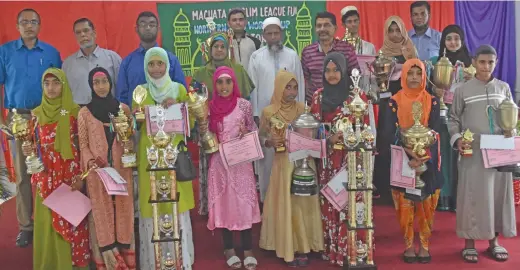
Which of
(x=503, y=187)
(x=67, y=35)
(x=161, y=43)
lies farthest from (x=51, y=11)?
(x=503, y=187)

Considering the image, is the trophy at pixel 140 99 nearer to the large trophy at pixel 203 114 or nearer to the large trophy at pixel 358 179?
the large trophy at pixel 203 114

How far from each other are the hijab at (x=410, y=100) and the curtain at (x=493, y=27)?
13.9 feet

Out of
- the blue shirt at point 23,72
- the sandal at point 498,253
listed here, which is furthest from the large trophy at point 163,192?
the sandal at point 498,253

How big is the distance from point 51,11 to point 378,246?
5.15 meters

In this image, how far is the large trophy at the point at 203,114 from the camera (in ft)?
11.3

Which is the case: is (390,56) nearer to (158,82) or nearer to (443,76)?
(443,76)

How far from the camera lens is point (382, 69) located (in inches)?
175

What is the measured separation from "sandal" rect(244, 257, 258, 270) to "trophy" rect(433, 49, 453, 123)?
1971 millimetres

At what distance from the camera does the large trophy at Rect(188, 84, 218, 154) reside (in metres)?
3.45

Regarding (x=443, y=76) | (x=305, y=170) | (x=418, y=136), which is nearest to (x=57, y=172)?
(x=305, y=170)

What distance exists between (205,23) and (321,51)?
295 centimetres

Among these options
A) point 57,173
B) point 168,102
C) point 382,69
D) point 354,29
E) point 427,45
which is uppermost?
point 354,29

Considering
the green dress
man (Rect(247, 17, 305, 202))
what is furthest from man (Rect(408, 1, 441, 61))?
the green dress

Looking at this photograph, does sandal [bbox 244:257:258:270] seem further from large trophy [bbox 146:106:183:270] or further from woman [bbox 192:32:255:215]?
woman [bbox 192:32:255:215]
